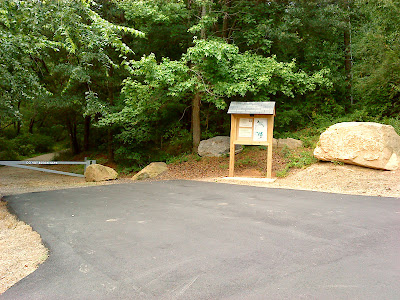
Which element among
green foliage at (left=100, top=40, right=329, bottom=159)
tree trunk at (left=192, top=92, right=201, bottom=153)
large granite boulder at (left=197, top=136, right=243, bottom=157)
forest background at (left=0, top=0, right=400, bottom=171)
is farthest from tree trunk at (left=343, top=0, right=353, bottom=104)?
tree trunk at (left=192, top=92, right=201, bottom=153)

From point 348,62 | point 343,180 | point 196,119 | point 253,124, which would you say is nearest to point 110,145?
point 196,119

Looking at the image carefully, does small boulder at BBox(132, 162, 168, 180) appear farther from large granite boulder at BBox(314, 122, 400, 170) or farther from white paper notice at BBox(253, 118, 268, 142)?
large granite boulder at BBox(314, 122, 400, 170)

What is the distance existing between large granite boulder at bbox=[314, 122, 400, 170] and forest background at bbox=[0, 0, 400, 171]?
3.04m

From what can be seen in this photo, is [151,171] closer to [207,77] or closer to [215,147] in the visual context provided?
[215,147]

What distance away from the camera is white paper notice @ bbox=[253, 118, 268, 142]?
37.5 feet

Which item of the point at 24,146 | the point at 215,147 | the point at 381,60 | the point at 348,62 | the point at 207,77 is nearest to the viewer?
the point at 207,77

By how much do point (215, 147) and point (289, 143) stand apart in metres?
3.34

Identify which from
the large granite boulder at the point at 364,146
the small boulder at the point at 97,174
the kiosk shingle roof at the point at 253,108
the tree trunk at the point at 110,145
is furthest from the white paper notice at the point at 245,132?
the tree trunk at the point at 110,145

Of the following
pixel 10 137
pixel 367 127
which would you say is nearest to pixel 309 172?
pixel 367 127

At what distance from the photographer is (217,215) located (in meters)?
6.03

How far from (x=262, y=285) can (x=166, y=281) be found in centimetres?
94

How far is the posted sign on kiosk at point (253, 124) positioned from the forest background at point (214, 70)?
871mm

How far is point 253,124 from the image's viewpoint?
1158 centimetres

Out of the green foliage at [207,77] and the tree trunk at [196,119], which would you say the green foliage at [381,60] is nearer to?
the green foliage at [207,77]
